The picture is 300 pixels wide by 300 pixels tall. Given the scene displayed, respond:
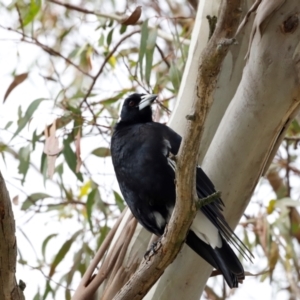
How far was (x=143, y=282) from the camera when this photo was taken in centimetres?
151

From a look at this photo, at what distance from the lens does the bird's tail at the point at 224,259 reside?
5.73 feet

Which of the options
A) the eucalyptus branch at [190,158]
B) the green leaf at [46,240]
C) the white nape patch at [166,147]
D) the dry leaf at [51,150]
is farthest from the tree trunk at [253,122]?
the green leaf at [46,240]

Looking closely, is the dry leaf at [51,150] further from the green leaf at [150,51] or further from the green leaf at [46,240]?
the green leaf at [46,240]

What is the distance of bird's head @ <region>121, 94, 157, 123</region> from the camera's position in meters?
2.36

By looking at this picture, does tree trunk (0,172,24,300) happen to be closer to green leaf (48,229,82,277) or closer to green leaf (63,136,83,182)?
green leaf (63,136,83,182)

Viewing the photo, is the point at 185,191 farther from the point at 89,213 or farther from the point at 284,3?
the point at 89,213

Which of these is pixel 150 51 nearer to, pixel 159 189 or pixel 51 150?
pixel 51 150

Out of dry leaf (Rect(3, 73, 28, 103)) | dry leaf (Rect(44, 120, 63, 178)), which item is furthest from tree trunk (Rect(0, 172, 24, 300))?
dry leaf (Rect(3, 73, 28, 103))

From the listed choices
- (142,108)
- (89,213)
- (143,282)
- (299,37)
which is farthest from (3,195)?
(89,213)

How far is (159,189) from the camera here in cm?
196

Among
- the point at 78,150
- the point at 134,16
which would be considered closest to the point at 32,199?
the point at 78,150

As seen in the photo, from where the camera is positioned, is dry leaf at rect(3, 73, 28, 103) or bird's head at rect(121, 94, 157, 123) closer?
bird's head at rect(121, 94, 157, 123)

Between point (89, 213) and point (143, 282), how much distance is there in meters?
1.28

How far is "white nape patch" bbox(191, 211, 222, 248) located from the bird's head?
527 millimetres
